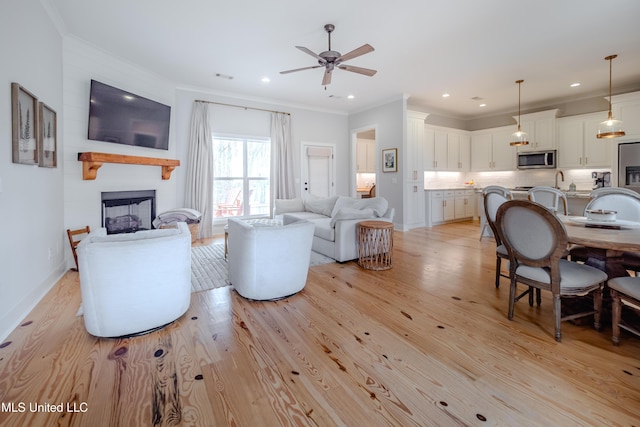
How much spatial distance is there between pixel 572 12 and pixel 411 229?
441cm

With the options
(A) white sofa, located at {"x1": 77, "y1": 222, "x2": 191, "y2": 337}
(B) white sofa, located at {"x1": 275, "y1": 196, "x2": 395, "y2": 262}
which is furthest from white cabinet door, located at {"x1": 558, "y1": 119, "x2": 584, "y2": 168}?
(A) white sofa, located at {"x1": 77, "y1": 222, "x2": 191, "y2": 337}

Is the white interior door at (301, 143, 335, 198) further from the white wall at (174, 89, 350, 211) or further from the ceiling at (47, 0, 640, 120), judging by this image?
the ceiling at (47, 0, 640, 120)

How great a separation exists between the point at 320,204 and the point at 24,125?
12.9 ft

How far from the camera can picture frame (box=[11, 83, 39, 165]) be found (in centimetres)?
231

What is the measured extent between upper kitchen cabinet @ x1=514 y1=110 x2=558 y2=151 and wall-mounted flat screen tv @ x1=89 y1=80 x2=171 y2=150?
7.77 metres

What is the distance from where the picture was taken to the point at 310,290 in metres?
3.11

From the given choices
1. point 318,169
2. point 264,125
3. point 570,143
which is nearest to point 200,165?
point 264,125

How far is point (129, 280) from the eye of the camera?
2082 mm

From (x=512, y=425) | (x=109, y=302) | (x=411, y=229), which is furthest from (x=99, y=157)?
(x=411, y=229)

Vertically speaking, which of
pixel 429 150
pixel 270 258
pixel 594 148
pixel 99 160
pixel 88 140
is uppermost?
pixel 429 150

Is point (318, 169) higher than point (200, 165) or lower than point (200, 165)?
higher

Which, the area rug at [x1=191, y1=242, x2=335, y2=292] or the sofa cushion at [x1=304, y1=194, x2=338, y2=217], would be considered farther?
the sofa cushion at [x1=304, y1=194, x2=338, y2=217]

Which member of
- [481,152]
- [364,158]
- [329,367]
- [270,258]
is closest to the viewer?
[329,367]

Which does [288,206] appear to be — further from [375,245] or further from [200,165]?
[375,245]
